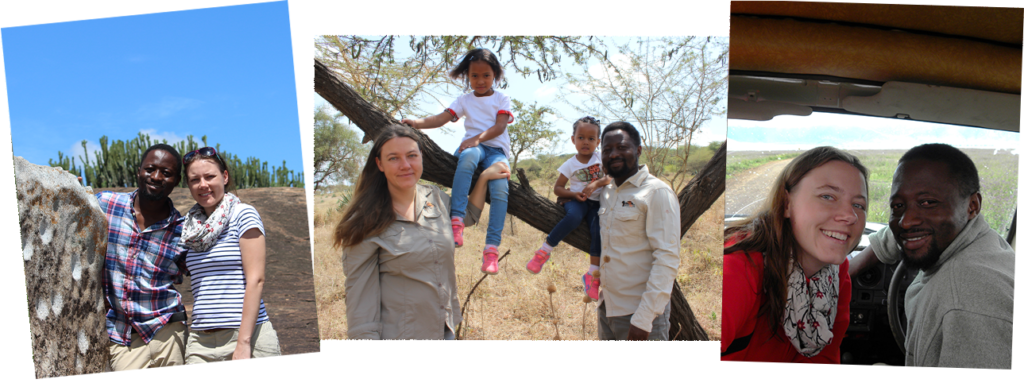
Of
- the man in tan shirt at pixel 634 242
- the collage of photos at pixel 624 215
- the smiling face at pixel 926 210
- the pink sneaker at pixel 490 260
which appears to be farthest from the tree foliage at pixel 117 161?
the smiling face at pixel 926 210

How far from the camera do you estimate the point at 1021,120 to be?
3.88m

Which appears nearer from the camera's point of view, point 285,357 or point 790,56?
point 790,56

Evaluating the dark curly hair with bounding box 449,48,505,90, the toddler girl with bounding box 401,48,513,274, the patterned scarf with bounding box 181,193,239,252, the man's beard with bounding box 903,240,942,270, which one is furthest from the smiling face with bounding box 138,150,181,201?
the man's beard with bounding box 903,240,942,270

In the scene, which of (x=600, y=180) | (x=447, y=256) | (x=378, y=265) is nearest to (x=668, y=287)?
(x=600, y=180)

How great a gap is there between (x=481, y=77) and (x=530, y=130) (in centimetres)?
57

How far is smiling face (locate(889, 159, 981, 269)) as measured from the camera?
3.83 m

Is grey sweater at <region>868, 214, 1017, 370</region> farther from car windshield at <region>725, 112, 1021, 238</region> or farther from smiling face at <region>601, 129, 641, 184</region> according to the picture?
smiling face at <region>601, 129, 641, 184</region>

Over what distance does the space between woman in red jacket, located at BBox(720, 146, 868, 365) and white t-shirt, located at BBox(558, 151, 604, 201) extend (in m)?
0.99

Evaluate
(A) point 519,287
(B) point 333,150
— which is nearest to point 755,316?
(A) point 519,287

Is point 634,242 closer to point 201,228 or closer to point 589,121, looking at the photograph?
point 589,121

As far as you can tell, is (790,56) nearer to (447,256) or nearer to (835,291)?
(835,291)

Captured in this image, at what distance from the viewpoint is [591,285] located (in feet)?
15.5

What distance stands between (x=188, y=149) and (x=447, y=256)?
6.38ft

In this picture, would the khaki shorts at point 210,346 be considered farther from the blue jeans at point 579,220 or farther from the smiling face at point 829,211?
the smiling face at point 829,211
